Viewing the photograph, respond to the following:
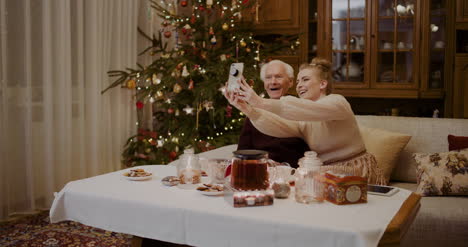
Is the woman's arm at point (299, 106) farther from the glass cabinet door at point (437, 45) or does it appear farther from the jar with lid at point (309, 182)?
the glass cabinet door at point (437, 45)

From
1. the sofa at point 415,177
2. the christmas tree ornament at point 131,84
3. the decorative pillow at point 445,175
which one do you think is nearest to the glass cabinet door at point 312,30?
the christmas tree ornament at point 131,84

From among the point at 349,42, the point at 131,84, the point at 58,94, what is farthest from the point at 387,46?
→ the point at 58,94

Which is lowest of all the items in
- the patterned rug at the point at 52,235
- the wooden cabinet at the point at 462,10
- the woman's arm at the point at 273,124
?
the patterned rug at the point at 52,235

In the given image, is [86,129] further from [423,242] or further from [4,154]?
[423,242]

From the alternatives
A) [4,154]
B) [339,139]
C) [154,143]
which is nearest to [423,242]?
[339,139]

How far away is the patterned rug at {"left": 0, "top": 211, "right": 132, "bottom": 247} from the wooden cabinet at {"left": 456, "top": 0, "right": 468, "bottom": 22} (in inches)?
137

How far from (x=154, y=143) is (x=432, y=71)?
2.69 metres

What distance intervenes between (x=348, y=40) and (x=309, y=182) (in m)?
3.56

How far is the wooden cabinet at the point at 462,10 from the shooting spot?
4.40 meters

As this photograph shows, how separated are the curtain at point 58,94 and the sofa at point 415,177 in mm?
1315

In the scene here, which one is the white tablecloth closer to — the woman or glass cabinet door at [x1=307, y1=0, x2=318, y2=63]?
the woman

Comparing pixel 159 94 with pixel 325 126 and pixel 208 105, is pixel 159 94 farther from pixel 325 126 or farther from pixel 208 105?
pixel 325 126

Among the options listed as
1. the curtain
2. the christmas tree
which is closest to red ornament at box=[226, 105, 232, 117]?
the christmas tree

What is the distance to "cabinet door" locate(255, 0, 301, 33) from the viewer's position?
4914 mm
